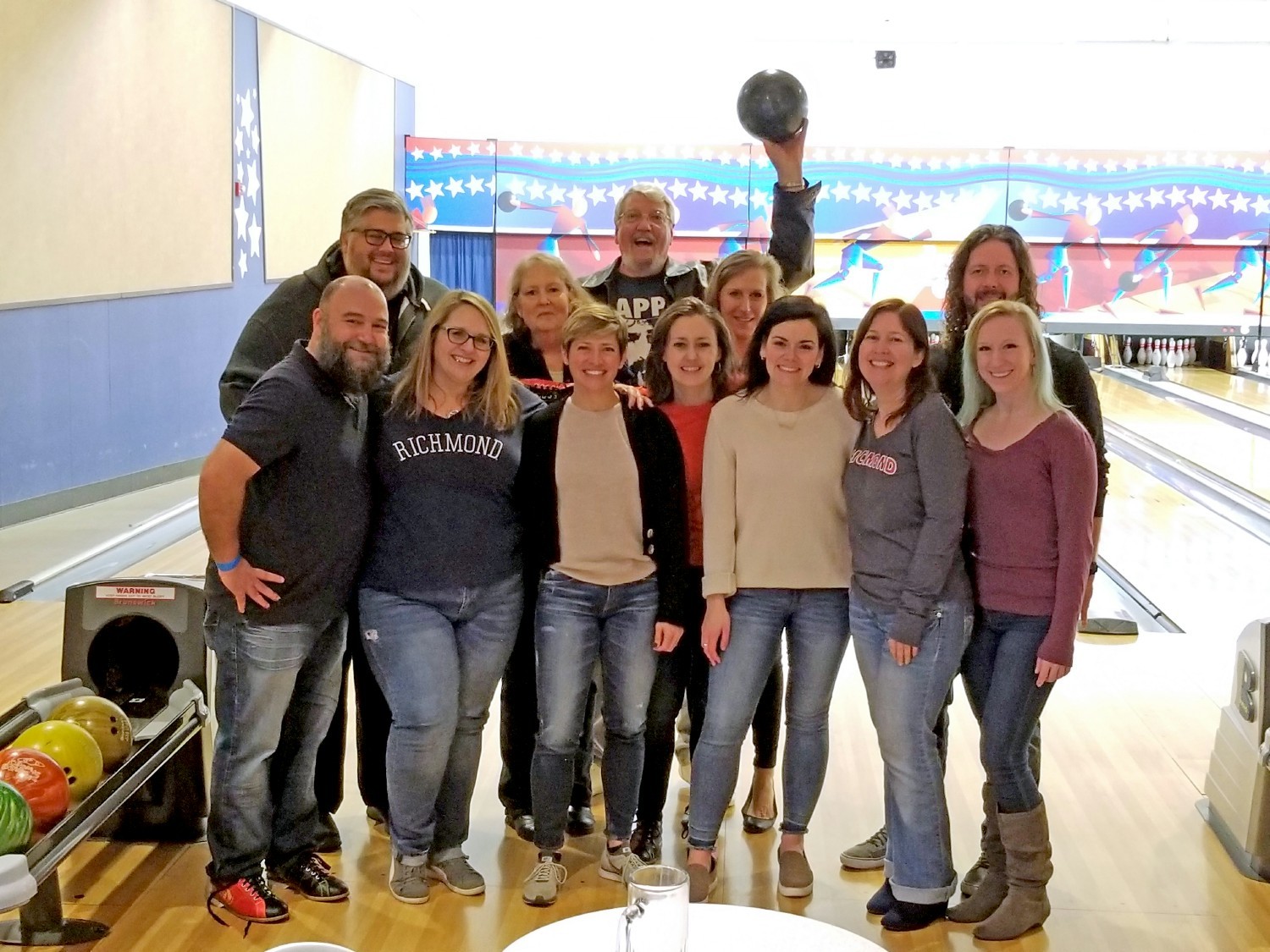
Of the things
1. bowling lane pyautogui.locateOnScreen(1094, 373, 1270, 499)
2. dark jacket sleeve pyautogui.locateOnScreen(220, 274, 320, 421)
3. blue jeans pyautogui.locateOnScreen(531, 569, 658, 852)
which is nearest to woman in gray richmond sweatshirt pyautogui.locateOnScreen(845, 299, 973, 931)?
blue jeans pyautogui.locateOnScreen(531, 569, 658, 852)

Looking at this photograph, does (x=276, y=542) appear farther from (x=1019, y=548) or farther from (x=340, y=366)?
(x=1019, y=548)

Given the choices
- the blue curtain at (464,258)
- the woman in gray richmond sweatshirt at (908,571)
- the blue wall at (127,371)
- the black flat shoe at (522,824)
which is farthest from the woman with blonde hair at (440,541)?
the blue curtain at (464,258)

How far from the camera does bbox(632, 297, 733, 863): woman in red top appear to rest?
2.32 m

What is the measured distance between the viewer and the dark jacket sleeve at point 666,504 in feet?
7.49

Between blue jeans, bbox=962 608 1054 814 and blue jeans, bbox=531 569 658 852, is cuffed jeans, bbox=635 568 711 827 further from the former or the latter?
blue jeans, bbox=962 608 1054 814

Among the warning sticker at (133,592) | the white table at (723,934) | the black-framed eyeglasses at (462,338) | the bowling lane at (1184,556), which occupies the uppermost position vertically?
the black-framed eyeglasses at (462,338)

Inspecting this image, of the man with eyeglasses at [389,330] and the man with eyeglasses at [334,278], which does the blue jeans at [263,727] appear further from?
the man with eyeglasses at [334,278]

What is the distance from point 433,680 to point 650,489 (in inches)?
19.8

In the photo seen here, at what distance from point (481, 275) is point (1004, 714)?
7.07m

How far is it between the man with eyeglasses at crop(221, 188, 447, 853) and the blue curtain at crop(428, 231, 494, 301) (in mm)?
6322

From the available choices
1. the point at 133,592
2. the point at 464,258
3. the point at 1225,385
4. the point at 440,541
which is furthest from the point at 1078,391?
the point at 1225,385

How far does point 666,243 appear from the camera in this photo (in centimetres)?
276

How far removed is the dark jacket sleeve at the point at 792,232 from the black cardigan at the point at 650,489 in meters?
0.76

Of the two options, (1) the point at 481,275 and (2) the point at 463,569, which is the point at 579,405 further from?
(1) the point at 481,275
